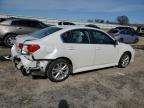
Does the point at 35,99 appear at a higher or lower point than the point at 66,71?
lower

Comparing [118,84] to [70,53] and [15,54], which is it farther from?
[15,54]

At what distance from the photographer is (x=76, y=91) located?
4910 mm

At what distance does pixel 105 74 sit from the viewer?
652 cm

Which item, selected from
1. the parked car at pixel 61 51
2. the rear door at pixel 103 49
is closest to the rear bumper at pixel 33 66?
the parked car at pixel 61 51

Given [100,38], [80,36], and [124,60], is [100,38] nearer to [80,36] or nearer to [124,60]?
[80,36]

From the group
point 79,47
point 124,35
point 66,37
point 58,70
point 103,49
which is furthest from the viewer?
point 124,35

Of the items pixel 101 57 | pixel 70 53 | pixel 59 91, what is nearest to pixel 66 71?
pixel 70 53

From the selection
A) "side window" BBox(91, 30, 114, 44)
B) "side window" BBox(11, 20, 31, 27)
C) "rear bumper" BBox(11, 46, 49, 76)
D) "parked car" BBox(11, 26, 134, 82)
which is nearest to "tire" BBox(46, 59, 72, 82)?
"parked car" BBox(11, 26, 134, 82)

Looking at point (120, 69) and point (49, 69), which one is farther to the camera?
point (120, 69)

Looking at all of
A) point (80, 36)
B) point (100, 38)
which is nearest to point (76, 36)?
point (80, 36)

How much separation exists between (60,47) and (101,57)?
Answer: 169cm

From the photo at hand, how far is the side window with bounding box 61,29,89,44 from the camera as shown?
5.52 m

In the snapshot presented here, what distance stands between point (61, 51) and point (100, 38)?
1.69 metres

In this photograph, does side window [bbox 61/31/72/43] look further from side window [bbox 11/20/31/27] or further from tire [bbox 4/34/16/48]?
side window [bbox 11/20/31/27]
